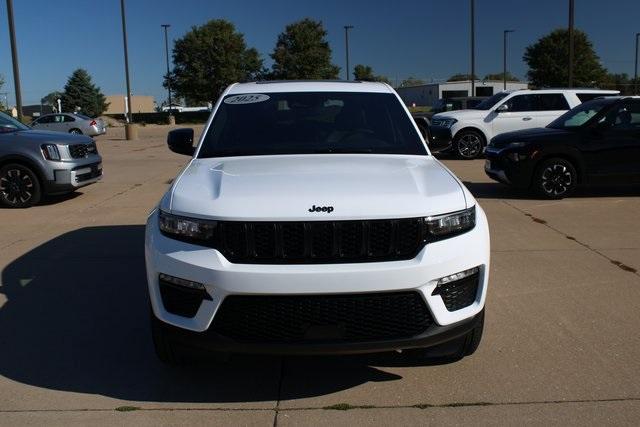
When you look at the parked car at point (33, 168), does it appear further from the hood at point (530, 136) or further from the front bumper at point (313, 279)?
the front bumper at point (313, 279)

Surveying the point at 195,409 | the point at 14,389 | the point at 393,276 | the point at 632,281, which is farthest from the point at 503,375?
the point at 14,389

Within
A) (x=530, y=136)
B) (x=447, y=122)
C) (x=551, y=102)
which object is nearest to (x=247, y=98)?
(x=530, y=136)

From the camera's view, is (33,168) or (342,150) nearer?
(342,150)

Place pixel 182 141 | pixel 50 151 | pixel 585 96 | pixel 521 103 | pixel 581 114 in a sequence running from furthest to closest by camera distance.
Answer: pixel 521 103, pixel 585 96, pixel 581 114, pixel 50 151, pixel 182 141

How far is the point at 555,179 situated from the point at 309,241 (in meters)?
7.67

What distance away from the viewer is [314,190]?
3375mm

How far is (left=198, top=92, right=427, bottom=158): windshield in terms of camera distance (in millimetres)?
4555

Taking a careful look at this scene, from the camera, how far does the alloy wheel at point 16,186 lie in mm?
9859

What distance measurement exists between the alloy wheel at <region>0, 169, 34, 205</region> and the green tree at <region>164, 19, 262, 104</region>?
53370 mm

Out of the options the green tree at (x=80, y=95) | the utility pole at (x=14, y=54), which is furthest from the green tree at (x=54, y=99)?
the utility pole at (x=14, y=54)

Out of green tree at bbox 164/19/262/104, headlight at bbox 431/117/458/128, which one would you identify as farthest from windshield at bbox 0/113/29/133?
green tree at bbox 164/19/262/104

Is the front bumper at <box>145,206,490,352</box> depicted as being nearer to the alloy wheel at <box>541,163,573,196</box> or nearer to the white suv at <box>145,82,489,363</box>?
the white suv at <box>145,82,489,363</box>

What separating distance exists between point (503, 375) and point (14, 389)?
113 inches

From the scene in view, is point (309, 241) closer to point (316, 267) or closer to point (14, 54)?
point (316, 267)
